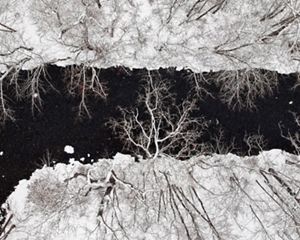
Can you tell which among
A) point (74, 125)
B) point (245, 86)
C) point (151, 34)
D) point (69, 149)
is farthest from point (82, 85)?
point (245, 86)

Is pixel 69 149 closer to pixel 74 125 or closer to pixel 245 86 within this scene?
pixel 74 125

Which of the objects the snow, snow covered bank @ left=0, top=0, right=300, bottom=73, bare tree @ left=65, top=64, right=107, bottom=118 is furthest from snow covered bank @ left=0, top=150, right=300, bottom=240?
snow covered bank @ left=0, top=0, right=300, bottom=73

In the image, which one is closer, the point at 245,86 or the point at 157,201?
the point at 157,201

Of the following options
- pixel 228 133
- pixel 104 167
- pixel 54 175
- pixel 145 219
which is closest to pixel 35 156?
pixel 54 175

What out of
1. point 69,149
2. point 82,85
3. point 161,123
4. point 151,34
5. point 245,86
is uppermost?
point 151,34

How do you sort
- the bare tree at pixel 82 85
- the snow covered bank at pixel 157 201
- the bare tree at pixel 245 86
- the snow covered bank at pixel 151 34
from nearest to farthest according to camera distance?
the snow covered bank at pixel 157 201 < the snow covered bank at pixel 151 34 < the bare tree at pixel 82 85 < the bare tree at pixel 245 86

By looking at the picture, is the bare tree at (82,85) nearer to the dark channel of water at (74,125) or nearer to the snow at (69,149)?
the dark channel of water at (74,125)

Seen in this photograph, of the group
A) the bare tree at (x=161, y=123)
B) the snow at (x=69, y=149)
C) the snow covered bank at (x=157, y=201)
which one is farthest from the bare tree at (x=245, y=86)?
the snow at (x=69, y=149)
